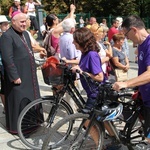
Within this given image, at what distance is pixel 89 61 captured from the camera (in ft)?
11.7

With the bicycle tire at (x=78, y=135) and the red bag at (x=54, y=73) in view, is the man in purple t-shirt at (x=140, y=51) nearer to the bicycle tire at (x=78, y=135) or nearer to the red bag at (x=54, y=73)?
the bicycle tire at (x=78, y=135)

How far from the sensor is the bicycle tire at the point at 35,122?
4023 mm

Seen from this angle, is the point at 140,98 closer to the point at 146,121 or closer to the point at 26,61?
the point at 146,121

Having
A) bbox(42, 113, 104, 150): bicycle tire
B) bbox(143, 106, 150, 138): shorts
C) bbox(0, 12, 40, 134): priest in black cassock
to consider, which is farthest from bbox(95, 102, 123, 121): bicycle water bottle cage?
bbox(0, 12, 40, 134): priest in black cassock

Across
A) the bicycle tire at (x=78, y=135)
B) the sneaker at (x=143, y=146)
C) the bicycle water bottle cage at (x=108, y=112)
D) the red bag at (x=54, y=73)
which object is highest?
the red bag at (x=54, y=73)

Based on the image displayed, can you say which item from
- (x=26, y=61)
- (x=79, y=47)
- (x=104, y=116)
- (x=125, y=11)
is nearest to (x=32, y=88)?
(x=26, y=61)

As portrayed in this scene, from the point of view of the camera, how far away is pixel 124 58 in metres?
5.50

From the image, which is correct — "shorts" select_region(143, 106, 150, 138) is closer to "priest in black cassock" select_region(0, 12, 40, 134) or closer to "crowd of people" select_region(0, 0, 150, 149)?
"crowd of people" select_region(0, 0, 150, 149)

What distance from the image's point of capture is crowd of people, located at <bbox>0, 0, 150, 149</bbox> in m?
3.06

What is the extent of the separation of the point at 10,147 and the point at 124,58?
255 centimetres

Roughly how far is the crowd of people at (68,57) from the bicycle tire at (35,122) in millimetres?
243

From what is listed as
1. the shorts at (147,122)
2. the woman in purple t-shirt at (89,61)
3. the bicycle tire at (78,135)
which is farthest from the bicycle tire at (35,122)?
the shorts at (147,122)

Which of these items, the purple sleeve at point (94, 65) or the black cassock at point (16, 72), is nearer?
the purple sleeve at point (94, 65)

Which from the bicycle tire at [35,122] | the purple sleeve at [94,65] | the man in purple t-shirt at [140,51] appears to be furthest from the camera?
the bicycle tire at [35,122]
